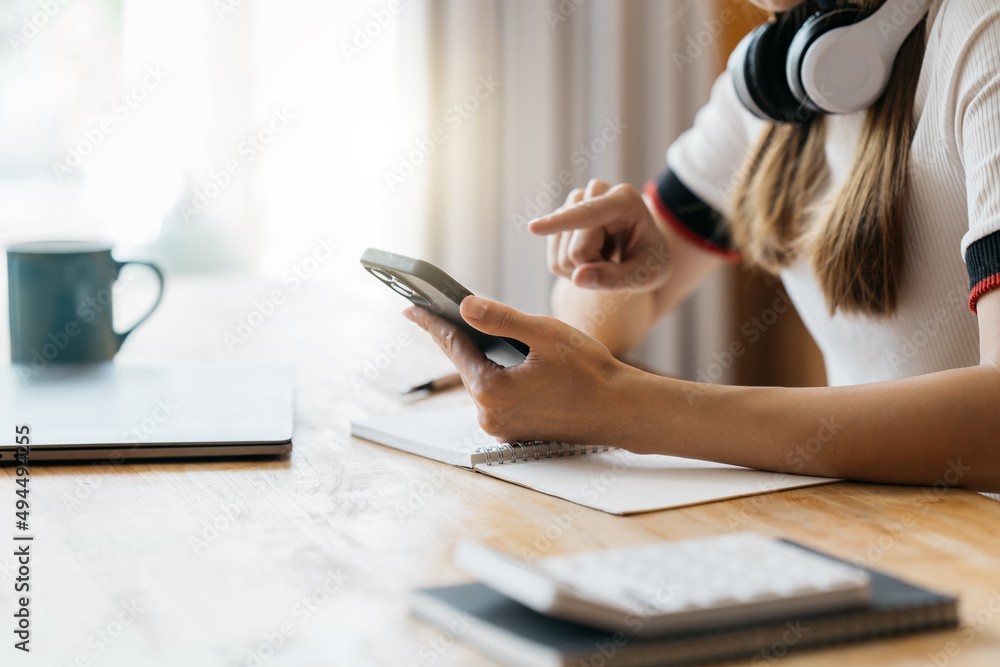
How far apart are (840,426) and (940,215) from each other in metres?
0.33

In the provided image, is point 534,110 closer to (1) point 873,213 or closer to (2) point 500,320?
(1) point 873,213

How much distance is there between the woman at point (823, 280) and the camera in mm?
652

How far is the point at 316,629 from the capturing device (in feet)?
1.35

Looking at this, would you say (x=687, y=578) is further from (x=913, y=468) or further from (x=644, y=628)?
(x=913, y=468)

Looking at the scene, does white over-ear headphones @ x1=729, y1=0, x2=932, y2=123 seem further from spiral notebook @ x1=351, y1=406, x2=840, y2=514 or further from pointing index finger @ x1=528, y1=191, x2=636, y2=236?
spiral notebook @ x1=351, y1=406, x2=840, y2=514

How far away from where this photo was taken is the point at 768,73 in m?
0.89

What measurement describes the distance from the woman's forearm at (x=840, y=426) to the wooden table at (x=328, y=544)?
0.02 m

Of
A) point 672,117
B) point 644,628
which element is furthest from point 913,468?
point 672,117

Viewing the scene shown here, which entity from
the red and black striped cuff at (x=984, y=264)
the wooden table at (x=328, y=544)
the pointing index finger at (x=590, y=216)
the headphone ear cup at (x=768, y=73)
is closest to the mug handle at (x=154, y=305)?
the wooden table at (x=328, y=544)

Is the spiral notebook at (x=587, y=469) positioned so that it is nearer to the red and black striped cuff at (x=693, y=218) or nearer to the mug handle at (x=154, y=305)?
the mug handle at (x=154, y=305)

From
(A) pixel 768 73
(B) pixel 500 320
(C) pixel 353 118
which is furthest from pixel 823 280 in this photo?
(C) pixel 353 118

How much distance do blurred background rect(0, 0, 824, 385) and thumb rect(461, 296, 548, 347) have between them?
5.57ft

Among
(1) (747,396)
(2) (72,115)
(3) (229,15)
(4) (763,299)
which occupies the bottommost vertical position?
(4) (763,299)

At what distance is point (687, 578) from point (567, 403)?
0.97 ft
